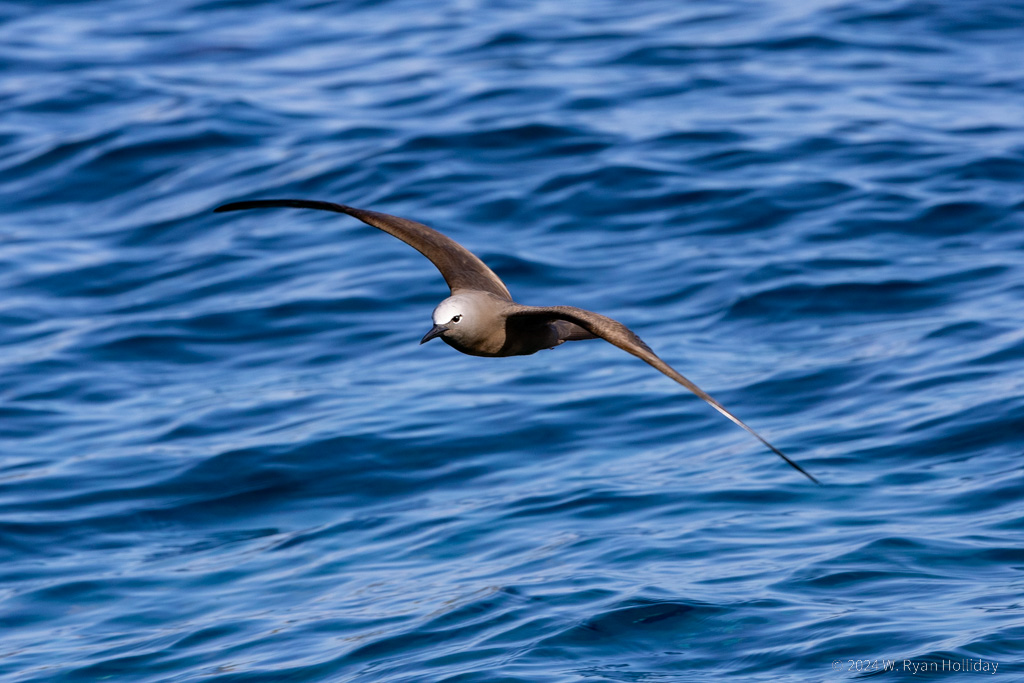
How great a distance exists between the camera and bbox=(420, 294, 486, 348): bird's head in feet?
17.4

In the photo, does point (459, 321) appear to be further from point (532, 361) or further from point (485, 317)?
point (532, 361)

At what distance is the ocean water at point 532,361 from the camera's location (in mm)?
7227

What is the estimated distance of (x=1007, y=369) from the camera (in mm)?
9086

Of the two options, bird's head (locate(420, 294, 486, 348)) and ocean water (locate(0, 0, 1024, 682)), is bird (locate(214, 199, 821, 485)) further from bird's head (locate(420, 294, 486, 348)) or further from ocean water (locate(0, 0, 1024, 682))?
ocean water (locate(0, 0, 1024, 682))

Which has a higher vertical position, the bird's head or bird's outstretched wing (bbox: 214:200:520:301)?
bird's outstretched wing (bbox: 214:200:520:301)

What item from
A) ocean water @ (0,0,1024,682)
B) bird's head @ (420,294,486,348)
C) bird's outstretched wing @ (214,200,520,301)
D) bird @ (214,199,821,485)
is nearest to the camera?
bird @ (214,199,821,485)

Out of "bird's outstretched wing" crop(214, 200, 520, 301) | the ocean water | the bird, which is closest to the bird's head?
the bird

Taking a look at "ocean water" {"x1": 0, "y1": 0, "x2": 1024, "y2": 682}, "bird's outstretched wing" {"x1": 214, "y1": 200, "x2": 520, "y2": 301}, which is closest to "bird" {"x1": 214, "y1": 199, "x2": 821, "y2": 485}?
"bird's outstretched wing" {"x1": 214, "y1": 200, "x2": 520, "y2": 301}

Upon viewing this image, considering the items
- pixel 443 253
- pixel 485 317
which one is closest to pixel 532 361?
pixel 443 253

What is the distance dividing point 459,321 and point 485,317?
0.14m

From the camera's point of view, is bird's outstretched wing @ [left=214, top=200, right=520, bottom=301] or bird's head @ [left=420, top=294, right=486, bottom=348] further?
bird's outstretched wing @ [left=214, top=200, right=520, bottom=301]

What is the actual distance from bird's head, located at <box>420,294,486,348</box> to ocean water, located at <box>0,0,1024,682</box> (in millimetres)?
2080

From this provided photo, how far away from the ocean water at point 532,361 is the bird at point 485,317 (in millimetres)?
1897

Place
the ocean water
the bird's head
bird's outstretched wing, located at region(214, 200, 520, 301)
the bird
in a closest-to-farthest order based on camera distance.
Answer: the bird, the bird's head, bird's outstretched wing, located at region(214, 200, 520, 301), the ocean water
